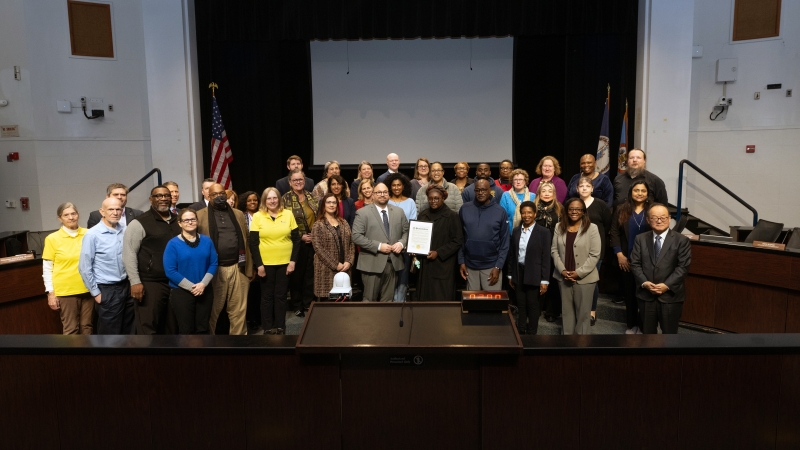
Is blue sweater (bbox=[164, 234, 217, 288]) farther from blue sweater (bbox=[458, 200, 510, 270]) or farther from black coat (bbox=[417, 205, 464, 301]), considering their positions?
blue sweater (bbox=[458, 200, 510, 270])

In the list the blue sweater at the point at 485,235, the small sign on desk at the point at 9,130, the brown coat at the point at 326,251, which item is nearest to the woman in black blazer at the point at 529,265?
the blue sweater at the point at 485,235

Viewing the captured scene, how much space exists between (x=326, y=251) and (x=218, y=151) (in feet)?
14.3

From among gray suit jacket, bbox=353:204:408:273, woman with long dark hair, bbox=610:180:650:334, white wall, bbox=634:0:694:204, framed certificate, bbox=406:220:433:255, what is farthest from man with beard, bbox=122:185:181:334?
white wall, bbox=634:0:694:204

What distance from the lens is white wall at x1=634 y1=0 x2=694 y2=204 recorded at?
27.2 feet

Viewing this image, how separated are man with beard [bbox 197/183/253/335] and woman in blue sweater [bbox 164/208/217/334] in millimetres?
247

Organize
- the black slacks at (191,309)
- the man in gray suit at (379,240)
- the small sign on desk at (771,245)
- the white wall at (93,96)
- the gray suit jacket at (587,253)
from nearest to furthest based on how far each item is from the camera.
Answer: the black slacks at (191,309) → the gray suit jacket at (587,253) → the small sign on desk at (771,245) → the man in gray suit at (379,240) → the white wall at (93,96)

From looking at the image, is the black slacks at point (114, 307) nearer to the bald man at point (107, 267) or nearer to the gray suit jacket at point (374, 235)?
the bald man at point (107, 267)

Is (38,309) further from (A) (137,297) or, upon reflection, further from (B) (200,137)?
(B) (200,137)

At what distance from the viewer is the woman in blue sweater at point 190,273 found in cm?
450

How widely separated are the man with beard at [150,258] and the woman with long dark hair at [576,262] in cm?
336

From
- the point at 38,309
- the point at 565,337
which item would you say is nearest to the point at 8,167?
the point at 38,309

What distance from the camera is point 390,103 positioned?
9.91 metres

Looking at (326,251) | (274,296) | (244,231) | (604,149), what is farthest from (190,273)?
(604,149)

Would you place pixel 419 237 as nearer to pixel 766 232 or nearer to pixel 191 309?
pixel 191 309
